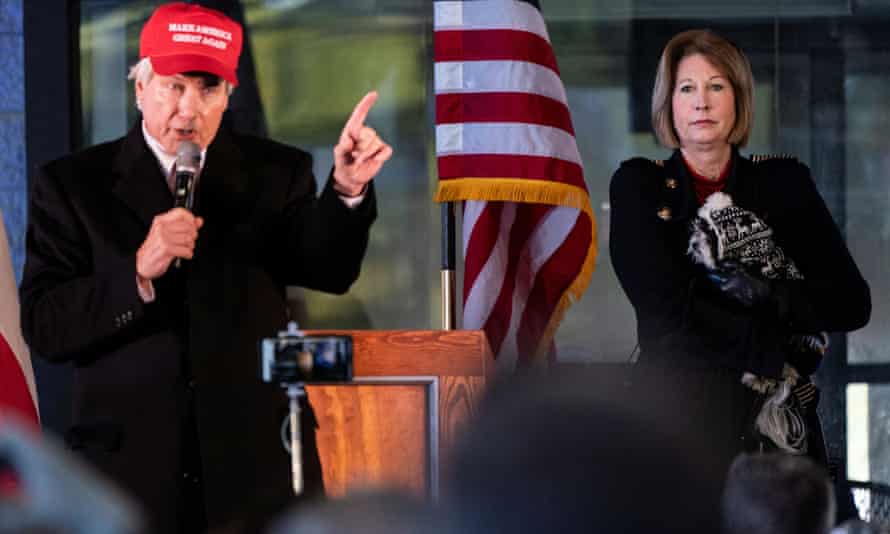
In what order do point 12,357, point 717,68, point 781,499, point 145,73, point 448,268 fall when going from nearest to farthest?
point 781,499
point 145,73
point 12,357
point 717,68
point 448,268

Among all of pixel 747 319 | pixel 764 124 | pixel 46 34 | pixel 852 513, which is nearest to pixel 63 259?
pixel 747 319

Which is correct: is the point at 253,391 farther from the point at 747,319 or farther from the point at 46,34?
the point at 46,34

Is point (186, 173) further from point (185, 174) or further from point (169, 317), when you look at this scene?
point (169, 317)

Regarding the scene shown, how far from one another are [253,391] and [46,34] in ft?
11.7

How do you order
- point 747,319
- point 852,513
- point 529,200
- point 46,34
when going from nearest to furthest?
1. point 747,319
2. point 852,513
3. point 529,200
4. point 46,34

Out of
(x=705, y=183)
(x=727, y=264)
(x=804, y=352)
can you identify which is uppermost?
(x=705, y=183)

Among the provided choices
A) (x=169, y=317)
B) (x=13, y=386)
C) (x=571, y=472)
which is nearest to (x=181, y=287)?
(x=169, y=317)

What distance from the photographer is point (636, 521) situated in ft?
3.66

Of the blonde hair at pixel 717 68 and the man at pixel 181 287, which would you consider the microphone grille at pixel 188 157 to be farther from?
the blonde hair at pixel 717 68

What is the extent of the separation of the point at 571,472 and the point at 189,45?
2451 mm

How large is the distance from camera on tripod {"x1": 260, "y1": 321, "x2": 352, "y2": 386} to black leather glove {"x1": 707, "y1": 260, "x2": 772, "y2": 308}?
4.40 ft

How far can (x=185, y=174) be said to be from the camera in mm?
3082

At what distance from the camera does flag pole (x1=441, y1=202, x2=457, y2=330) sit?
468cm

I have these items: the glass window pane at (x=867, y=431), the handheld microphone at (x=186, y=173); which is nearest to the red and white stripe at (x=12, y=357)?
the handheld microphone at (x=186, y=173)
